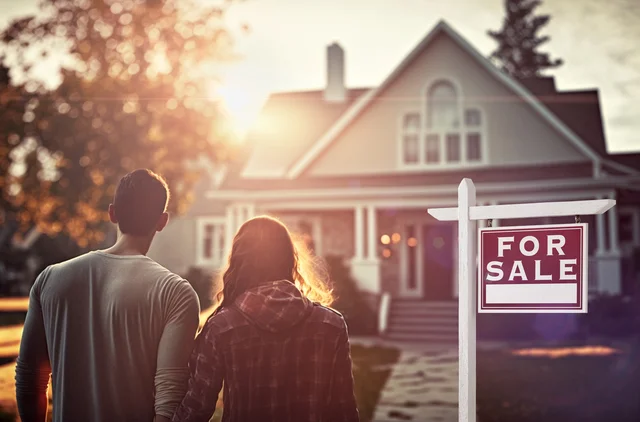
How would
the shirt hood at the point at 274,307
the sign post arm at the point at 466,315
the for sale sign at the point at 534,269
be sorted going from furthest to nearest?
1. the sign post arm at the point at 466,315
2. the for sale sign at the point at 534,269
3. the shirt hood at the point at 274,307

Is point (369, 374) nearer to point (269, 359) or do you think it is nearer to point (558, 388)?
point (558, 388)

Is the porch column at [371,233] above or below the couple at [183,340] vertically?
above

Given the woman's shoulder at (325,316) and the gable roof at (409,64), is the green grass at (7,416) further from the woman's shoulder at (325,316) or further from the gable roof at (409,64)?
the gable roof at (409,64)

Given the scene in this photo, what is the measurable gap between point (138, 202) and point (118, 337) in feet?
1.74

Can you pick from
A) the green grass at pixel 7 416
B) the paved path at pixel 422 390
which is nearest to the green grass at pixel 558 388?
the paved path at pixel 422 390

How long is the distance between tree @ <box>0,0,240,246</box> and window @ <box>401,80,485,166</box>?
791 centimetres

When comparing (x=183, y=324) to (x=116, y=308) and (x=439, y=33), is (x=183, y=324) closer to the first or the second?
(x=116, y=308)

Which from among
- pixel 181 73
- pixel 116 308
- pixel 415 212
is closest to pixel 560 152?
pixel 415 212

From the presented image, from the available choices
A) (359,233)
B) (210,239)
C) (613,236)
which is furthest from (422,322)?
(210,239)

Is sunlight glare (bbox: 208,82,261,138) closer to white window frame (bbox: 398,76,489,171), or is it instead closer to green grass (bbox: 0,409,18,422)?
white window frame (bbox: 398,76,489,171)

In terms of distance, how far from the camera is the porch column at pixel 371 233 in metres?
19.7

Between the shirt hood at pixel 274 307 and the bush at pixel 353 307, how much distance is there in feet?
48.2

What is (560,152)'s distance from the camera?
64.1 feet

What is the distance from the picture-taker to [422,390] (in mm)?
10969
